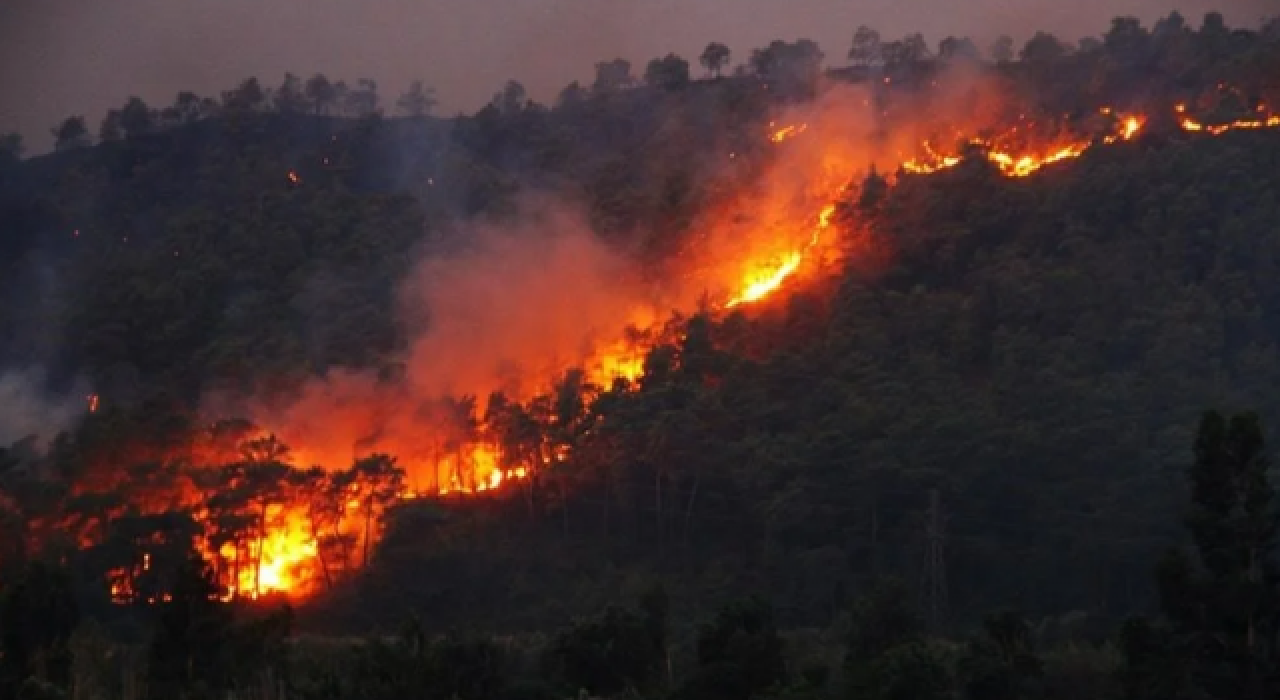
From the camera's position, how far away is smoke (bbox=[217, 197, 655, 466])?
149ft

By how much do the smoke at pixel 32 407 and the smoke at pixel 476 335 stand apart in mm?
6279

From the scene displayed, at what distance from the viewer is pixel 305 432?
4550 cm

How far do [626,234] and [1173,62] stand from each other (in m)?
21.7

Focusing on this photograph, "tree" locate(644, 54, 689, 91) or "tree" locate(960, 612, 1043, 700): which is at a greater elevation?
"tree" locate(644, 54, 689, 91)

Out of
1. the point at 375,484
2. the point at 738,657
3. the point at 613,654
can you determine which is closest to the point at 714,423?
the point at 375,484

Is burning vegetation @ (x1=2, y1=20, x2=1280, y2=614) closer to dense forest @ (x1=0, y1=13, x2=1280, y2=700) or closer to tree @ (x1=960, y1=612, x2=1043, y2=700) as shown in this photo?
dense forest @ (x1=0, y1=13, x2=1280, y2=700)

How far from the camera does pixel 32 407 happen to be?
5334 cm

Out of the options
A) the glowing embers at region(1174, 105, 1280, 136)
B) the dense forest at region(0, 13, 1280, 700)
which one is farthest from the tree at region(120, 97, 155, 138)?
the glowing embers at region(1174, 105, 1280, 136)

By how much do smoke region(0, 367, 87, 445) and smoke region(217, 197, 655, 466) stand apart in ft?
20.6

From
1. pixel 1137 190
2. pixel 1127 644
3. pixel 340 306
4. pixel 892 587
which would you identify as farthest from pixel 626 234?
pixel 1127 644

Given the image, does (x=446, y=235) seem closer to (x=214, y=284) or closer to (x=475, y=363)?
(x=214, y=284)

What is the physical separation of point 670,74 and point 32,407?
4163 centimetres

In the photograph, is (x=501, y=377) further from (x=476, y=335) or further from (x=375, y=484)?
(x=375, y=484)

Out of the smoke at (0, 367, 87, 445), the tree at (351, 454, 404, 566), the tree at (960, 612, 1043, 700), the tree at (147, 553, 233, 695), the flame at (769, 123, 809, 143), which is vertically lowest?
the tree at (960, 612, 1043, 700)
